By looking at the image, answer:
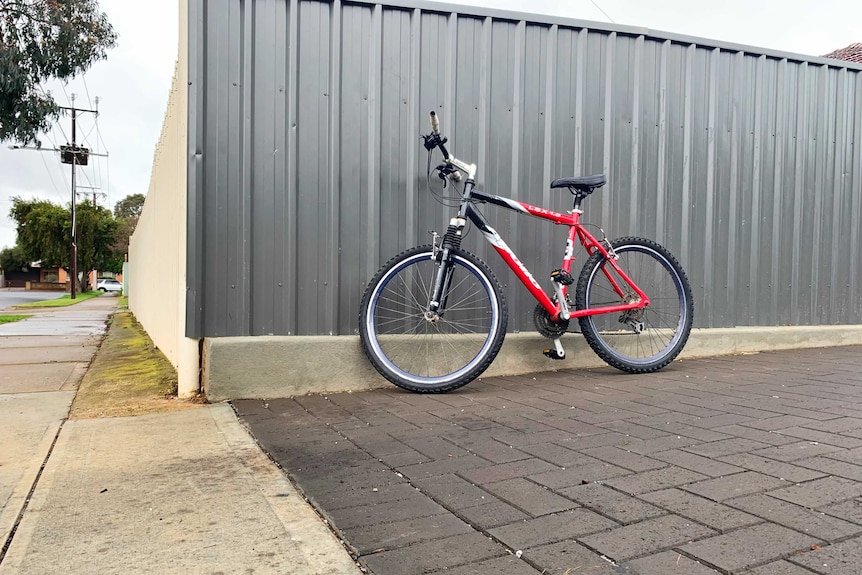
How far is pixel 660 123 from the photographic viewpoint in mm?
5027

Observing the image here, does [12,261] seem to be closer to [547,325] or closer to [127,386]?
[127,386]

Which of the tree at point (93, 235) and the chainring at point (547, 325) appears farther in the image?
the tree at point (93, 235)

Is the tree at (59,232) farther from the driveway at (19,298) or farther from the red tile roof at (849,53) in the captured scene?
the red tile roof at (849,53)

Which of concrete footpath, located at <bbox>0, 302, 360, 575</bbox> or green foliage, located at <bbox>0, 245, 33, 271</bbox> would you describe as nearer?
concrete footpath, located at <bbox>0, 302, 360, 575</bbox>

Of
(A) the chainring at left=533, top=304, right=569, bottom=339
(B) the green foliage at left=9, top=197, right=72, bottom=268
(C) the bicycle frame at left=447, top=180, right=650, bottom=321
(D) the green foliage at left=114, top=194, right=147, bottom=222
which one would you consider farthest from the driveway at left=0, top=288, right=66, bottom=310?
(D) the green foliage at left=114, top=194, right=147, bottom=222

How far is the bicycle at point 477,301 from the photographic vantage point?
398cm

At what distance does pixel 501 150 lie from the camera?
4555mm

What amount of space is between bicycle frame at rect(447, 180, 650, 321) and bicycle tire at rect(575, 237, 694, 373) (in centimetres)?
5

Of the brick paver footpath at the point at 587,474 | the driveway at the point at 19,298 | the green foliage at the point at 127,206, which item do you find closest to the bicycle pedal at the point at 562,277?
the brick paver footpath at the point at 587,474

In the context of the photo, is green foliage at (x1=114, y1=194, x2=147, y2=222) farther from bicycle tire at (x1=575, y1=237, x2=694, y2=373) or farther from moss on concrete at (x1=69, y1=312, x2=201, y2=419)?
bicycle tire at (x1=575, y1=237, x2=694, y2=373)

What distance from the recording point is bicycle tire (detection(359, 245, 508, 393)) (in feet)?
12.9

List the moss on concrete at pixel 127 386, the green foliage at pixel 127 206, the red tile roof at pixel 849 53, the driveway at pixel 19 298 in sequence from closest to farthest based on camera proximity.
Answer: the moss on concrete at pixel 127 386, the red tile roof at pixel 849 53, the driveway at pixel 19 298, the green foliage at pixel 127 206

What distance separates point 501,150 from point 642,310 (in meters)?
1.57

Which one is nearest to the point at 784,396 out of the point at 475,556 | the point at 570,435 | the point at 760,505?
the point at 570,435
